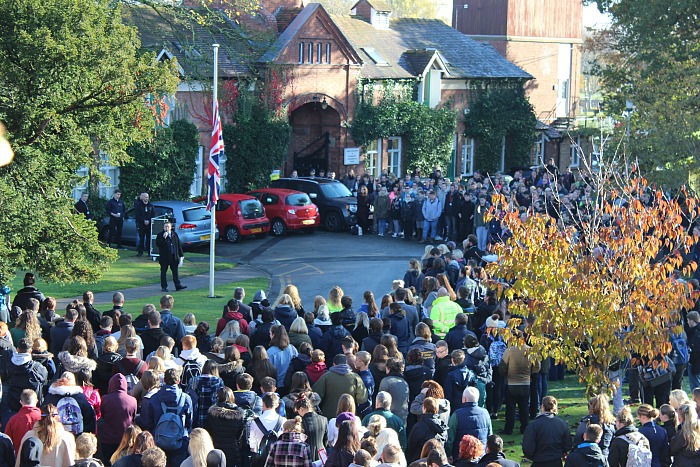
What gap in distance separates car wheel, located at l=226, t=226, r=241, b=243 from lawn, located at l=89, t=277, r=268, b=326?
21.6 feet

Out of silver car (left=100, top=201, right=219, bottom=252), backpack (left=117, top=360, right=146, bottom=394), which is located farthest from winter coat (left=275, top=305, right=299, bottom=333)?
silver car (left=100, top=201, right=219, bottom=252)

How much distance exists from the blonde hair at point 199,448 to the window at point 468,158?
42.1m

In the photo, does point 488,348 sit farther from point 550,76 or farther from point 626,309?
point 550,76

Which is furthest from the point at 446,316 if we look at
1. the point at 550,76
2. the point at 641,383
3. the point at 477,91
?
the point at 550,76

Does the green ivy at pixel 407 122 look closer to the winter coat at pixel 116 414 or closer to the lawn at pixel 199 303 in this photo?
the lawn at pixel 199 303

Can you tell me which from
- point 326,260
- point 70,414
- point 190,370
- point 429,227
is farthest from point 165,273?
point 70,414

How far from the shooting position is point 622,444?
1083cm

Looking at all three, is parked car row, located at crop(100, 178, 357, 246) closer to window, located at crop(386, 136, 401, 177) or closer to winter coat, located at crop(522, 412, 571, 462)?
window, located at crop(386, 136, 401, 177)

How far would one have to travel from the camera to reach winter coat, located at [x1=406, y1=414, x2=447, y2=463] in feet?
36.2

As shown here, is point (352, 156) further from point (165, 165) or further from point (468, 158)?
point (165, 165)

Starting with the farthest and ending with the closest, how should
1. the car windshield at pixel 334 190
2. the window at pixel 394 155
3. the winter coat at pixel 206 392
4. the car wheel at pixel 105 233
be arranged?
1. the window at pixel 394 155
2. the car windshield at pixel 334 190
3. the car wheel at pixel 105 233
4. the winter coat at pixel 206 392

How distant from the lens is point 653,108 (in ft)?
102

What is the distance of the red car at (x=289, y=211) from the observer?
33.6m

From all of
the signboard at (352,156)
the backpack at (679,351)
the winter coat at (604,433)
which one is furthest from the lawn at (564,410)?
the signboard at (352,156)
